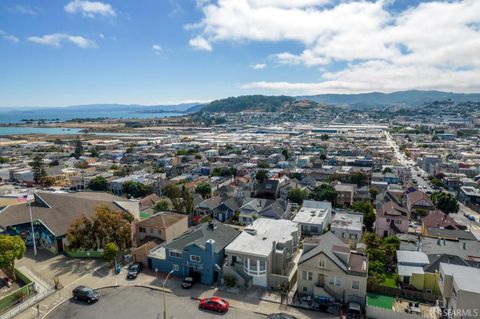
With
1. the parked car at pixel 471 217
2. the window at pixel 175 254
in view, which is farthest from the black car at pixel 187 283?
the parked car at pixel 471 217

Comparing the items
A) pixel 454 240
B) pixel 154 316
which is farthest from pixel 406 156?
pixel 154 316

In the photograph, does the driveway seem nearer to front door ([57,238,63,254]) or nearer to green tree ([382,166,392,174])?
front door ([57,238,63,254])

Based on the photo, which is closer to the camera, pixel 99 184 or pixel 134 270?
pixel 134 270

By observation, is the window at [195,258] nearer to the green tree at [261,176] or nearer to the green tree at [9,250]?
the green tree at [9,250]

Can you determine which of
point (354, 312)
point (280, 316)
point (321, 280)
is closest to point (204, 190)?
point (321, 280)

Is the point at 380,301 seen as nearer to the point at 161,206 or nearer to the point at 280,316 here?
the point at 280,316

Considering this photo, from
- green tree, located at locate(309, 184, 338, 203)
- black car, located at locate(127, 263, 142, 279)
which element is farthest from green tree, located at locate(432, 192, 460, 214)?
black car, located at locate(127, 263, 142, 279)
